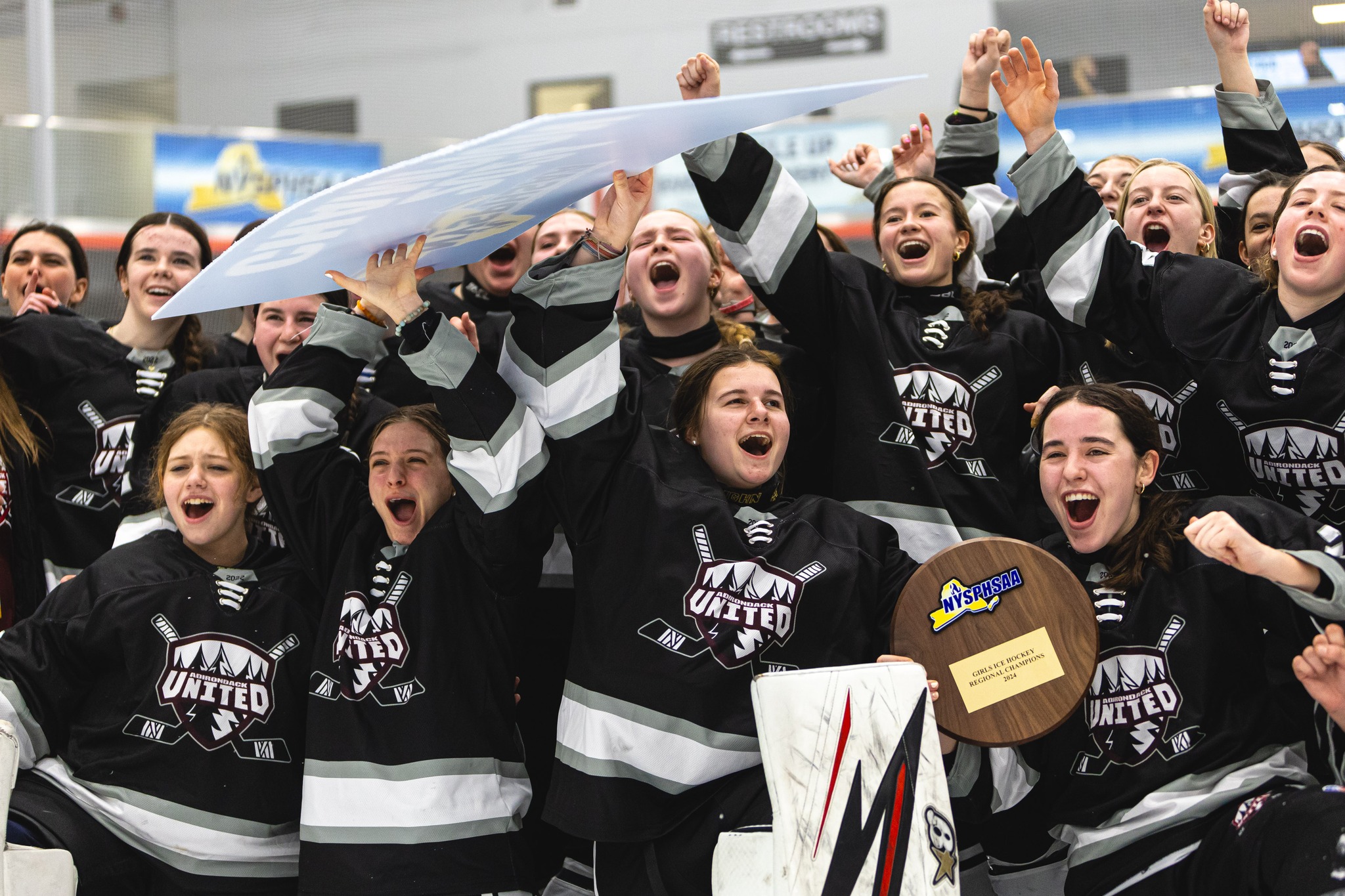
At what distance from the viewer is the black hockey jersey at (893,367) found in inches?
97.3

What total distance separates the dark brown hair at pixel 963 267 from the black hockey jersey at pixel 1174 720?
0.69 metres

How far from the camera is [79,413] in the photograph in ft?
9.90

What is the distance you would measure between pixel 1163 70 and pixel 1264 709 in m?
6.95

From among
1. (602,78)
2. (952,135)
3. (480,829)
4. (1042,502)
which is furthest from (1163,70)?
(480,829)

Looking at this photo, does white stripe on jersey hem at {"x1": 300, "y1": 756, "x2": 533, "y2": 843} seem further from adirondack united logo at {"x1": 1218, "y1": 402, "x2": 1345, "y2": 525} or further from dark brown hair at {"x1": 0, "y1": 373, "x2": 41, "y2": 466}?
adirondack united logo at {"x1": 1218, "y1": 402, "x2": 1345, "y2": 525}

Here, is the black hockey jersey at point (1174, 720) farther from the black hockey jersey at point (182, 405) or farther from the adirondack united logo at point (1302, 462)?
the black hockey jersey at point (182, 405)

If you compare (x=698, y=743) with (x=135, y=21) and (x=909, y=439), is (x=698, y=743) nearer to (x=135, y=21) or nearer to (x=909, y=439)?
(x=909, y=439)

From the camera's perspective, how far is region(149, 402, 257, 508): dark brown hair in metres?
2.55

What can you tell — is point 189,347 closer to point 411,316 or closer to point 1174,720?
point 411,316

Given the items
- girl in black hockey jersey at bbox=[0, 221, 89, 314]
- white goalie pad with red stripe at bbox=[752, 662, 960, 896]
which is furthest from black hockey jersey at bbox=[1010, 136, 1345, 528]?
girl in black hockey jersey at bbox=[0, 221, 89, 314]

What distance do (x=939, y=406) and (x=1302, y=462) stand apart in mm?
675

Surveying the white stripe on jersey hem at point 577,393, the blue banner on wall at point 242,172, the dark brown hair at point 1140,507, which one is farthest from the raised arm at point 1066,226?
the blue banner on wall at point 242,172

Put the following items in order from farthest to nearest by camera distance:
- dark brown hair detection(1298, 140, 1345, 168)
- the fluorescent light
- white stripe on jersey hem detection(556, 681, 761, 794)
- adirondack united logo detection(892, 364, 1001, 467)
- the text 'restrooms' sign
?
the fluorescent light, dark brown hair detection(1298, 140, 1345, 168), adirondack united logo detection(892, 364, 1001, 467), white stripe on jersey hem detection(556, 681, 761, 794), the text 'restrooms' sign

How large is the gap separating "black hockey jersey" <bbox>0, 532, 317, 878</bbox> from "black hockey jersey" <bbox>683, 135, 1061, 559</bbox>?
114cm
